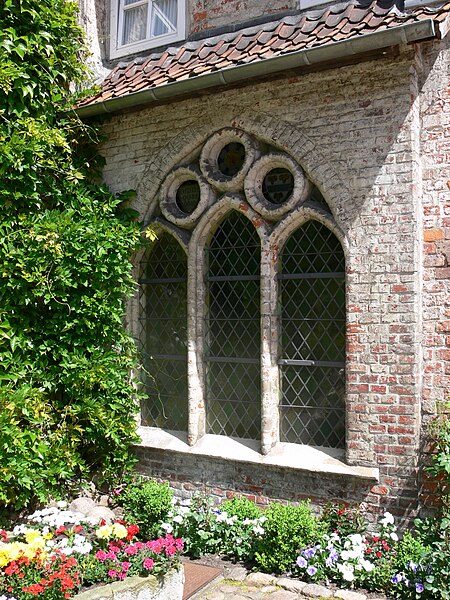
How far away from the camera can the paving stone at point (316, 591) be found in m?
4.48

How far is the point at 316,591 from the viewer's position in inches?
179

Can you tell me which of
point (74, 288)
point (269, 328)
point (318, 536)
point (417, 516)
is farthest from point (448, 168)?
point (74, 288)

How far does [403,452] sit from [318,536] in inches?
39.5

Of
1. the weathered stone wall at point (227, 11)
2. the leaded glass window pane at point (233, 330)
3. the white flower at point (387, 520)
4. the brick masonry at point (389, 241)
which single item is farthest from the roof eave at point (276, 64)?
the white flower at point (387, 520)

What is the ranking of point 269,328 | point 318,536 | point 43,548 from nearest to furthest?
point 43,548 → point 318,536 → point 269,328

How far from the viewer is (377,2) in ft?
17.6

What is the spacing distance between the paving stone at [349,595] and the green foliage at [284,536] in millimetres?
467

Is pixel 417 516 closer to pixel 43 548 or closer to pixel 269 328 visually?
pixel 269 328

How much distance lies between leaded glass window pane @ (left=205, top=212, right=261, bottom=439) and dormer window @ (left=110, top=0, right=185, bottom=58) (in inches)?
99.8

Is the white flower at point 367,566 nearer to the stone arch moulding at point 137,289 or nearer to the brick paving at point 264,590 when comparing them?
the brick paving at point 264,590

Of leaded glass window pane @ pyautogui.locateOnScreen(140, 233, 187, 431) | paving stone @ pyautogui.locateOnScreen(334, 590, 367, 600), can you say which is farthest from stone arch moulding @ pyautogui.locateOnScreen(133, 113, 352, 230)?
paving stone @ pyautogui.locateOnScreen(334, 590, 367, 600)

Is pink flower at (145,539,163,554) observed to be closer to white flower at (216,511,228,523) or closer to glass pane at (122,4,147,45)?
white flower at (216,511,228,523)

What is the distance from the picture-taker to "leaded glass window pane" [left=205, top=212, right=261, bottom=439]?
603cm

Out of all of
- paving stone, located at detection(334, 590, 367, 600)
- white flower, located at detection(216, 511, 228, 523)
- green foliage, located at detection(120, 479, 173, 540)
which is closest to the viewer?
paving stone, located at detection(334, 590, 367, 600)
